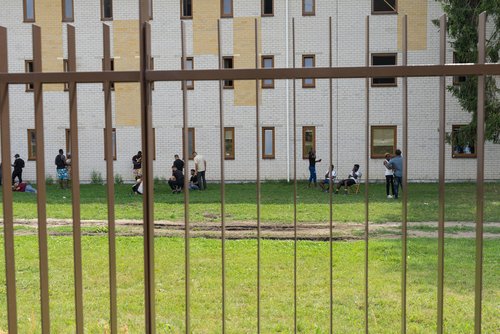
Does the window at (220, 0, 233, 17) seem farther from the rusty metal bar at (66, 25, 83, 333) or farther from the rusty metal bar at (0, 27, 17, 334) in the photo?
the rusty metal bar at (66, 25, 83, 333)

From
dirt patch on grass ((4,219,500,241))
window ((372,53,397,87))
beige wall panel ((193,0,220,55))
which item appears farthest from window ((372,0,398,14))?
dirt patch on grass ((4,219,500,241))

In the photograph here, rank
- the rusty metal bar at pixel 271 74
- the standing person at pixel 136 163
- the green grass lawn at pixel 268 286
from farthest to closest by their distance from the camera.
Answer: the standing person at pixel 136 163, the green grass lawn at pixel 268 286, the rusty metal bar at pixel 271 74

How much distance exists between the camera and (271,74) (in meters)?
2.89

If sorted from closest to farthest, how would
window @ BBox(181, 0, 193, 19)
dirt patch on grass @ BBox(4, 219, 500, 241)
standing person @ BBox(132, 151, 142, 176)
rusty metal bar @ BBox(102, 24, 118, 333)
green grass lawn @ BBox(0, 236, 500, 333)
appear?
rusty metal bar @ BBox(102, 24, 118, 333) → green grass lawn @ BBox(0, 236, 500, 333) → dirt patch on grass @ BBox(4, 219, 500, 241) → standing person @ BBox(132, 151, 142, 176) → window @ BBox(181, 0, 193, 19)

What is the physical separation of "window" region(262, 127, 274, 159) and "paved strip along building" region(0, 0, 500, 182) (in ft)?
0.13

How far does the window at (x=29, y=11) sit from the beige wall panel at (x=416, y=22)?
46.1 ft

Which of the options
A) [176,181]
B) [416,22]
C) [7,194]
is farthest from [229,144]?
[7,194]

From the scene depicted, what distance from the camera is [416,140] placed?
2273cm

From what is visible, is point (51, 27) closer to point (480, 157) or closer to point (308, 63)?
point (308, 63)

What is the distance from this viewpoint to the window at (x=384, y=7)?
894 inches

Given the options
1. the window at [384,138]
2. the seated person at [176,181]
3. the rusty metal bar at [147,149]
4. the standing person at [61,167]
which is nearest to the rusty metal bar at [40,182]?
the rusty metal bar at [147,149]

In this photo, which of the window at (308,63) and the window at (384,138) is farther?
the window at (384,138)

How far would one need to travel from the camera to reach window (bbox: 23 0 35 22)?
79.2 ft

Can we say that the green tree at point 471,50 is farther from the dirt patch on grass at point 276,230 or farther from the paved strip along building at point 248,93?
the dirt patch on grass at point 276,230
